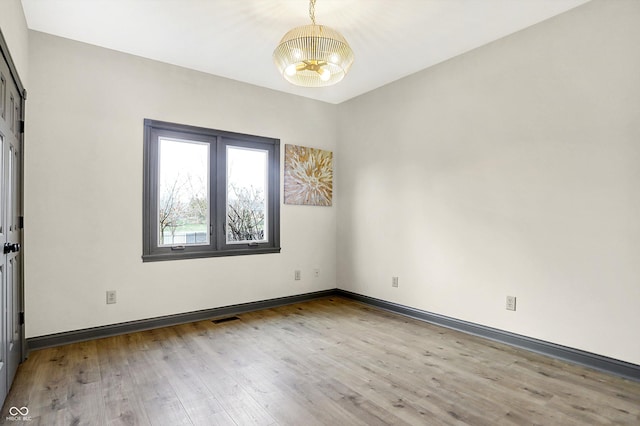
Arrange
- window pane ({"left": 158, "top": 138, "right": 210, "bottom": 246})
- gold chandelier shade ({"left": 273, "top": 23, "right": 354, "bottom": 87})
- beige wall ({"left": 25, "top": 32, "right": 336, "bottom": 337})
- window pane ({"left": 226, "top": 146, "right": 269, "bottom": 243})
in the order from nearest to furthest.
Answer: gold chandelier shade ({"left": 273, "top": 23, "right": 354, "bottom": 87}) < beige wall ({"left": 25, "top": 32, "right": 336, "bottom": 337}) < window pane ({"left": 158, "top": 138, "right": 210, "bottom": 246}) < window pane ({"left": 226, "top": 146, "right": 269, "bottom": 243})

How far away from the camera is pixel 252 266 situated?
13.9ft

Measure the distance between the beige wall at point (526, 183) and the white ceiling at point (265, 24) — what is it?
0.31 metres

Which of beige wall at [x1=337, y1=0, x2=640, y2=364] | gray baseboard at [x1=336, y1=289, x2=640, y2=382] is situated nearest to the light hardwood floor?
gray baseboard at [x1=336, y1=289, x2=640, y2=382]

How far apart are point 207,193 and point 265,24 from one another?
1906 millimetres

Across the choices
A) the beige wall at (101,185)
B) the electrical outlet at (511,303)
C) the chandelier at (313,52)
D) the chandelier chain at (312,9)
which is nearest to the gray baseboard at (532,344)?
the electrical outlet at (511,303)

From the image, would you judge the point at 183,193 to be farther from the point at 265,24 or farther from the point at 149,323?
the point at 265,24

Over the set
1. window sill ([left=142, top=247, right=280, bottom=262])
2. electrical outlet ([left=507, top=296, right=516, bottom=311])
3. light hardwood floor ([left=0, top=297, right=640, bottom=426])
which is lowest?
light hardwood floor ([left=0, top=297, right=640, bottom=426])

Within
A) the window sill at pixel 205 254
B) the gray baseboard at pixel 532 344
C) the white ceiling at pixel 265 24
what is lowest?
the gray baseboard at pixel 532 344

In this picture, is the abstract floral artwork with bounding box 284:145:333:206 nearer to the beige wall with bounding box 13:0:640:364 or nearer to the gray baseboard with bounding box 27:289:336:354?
the beige wall with bounding box 13:0:640:364

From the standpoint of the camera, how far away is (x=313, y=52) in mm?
2422

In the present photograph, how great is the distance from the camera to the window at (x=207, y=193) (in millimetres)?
3600

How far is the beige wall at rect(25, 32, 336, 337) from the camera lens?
3021 mm

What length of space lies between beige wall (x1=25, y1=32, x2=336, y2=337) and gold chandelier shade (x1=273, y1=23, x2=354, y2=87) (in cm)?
164

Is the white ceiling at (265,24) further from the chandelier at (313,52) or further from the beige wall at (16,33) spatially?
the chandelier at (313,52)
